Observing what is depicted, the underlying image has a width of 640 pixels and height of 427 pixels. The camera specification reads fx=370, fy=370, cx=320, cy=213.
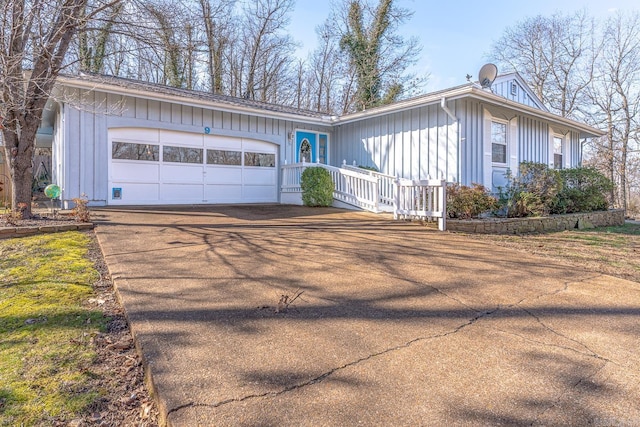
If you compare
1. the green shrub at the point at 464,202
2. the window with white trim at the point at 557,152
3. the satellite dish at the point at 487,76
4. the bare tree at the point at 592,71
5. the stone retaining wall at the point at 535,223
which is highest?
the bare tree at the point at 592,71

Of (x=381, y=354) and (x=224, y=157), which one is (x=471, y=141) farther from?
(x=381, y=354)

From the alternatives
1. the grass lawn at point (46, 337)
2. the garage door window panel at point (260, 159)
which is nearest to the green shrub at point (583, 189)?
the garage door window panel at point (260, 159)

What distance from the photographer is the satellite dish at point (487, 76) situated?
403 inches

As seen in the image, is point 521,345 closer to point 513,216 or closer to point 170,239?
point 170,239

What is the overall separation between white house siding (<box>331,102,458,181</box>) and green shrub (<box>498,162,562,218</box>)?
1.50m

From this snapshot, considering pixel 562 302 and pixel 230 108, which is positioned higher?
pixel 230 108

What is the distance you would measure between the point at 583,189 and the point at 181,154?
1130 centimetres

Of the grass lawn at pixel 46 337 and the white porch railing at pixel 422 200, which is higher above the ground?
the white porch railing at pixel 422 200

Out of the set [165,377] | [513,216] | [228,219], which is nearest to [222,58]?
[228,219]

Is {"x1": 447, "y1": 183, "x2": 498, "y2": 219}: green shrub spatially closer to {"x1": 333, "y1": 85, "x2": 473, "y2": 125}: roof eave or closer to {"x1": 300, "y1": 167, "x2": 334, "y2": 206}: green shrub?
{"x1": 333, "y1": 85, "x2": 473, "y2": 125}: roof eave

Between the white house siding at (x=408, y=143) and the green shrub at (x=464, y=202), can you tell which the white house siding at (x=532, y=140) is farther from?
the green shrub at (x=464, y=202)

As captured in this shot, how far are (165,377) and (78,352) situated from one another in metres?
0.71

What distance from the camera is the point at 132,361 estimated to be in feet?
7.06

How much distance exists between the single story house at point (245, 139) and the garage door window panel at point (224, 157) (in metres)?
0.03
